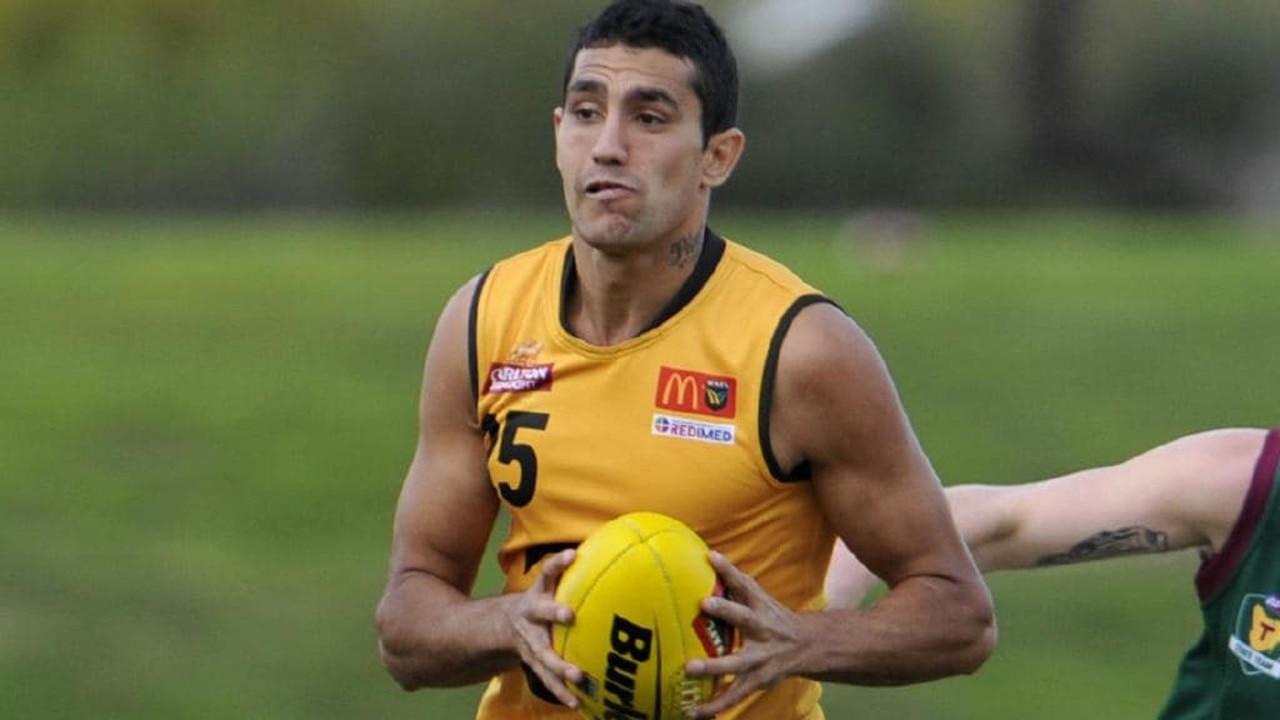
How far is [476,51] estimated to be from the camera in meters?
27.2

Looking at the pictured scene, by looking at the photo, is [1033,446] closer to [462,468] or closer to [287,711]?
[287,711]

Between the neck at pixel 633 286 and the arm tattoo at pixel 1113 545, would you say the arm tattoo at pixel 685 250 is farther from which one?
the arm tattoo at pixel 1113 545

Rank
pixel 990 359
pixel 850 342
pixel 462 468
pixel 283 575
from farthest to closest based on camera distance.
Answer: pixel 990 359 < pixel 283 575 < pixel 462 468 < pixel 850 342

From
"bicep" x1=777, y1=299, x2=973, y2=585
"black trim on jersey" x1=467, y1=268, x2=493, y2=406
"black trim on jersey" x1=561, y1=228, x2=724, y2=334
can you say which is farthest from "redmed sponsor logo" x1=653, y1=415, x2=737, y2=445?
"black trim on jersey" x1=467, y1=268, x2=493, y2=406

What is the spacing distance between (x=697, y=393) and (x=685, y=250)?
1.06ft

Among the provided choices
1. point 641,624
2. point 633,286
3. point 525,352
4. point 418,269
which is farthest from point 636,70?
point 418,269

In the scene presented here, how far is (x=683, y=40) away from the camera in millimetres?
5059

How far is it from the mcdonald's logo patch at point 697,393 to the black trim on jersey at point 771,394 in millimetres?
60

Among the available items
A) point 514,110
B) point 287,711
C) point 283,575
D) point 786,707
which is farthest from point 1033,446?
point 514,110

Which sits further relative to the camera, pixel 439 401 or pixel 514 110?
pixel 514 110

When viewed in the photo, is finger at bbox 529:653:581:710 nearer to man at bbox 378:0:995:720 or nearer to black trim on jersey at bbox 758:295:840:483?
man at bbox 378:0:995:720

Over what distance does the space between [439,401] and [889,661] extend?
1040 millimetres

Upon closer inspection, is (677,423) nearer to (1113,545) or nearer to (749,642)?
(749,642)

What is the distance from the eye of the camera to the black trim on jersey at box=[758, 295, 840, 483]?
16.2 feet
